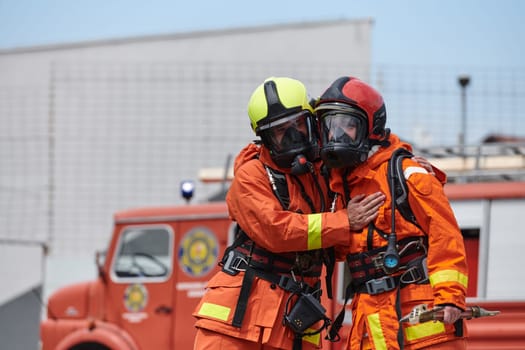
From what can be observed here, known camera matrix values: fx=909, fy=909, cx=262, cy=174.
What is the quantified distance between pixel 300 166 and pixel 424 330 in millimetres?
1020

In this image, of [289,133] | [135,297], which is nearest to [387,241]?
[289,133]

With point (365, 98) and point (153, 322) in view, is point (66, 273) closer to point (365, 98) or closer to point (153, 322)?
point (153, 322)

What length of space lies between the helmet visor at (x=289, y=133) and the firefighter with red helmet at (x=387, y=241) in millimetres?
156

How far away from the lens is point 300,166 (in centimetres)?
460

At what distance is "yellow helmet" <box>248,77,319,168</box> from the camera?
4.70m

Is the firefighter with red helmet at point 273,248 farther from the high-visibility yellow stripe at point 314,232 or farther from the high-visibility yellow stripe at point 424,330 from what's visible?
the high-visibility yellow stripe at point 424,330

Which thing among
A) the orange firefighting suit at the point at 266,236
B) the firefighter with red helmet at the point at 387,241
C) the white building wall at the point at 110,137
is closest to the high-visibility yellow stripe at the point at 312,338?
the orange firefighting suit at the point at 266,236

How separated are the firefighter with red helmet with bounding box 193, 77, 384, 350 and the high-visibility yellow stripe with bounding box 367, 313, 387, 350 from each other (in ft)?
1.45

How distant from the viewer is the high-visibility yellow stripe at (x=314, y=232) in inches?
176

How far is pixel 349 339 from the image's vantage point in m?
4.47

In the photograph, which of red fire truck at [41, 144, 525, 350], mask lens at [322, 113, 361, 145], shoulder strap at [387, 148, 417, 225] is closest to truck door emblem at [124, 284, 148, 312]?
red fire truck at [41, 144, 525, 350]

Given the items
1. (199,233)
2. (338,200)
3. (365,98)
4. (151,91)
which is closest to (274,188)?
(338,200)

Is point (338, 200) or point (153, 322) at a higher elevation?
point (338, 200)

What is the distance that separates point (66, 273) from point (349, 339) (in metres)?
8.82
